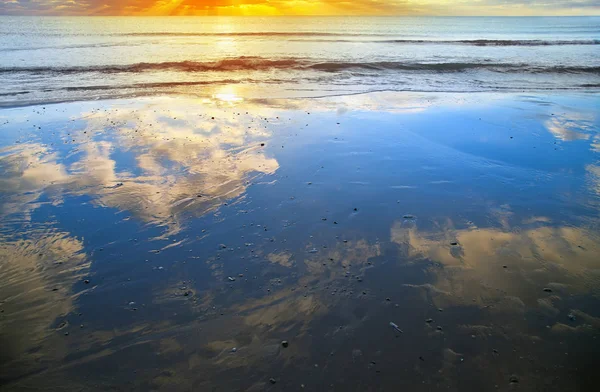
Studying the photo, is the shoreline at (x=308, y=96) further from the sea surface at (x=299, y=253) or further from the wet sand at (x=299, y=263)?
the wet sand at (x=299, y=263)

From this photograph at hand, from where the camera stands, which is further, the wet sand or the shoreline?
the shoreline

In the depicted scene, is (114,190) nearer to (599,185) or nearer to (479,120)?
(599,185)

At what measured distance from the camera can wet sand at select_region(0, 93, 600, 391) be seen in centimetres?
350

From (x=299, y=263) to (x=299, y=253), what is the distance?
23 centimetres

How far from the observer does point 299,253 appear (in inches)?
204

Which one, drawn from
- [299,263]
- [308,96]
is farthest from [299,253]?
[308,96]

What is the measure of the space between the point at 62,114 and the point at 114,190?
7491 millimetres

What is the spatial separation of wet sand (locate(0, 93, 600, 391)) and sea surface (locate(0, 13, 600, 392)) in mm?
24

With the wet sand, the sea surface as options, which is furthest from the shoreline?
the wet sand

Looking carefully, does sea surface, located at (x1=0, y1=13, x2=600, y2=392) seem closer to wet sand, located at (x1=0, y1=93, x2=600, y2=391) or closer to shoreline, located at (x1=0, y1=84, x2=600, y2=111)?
wet sand, located at (x1=0, y1=93, x2=600, y2=391)

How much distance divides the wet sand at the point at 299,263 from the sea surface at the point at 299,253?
0.08ft

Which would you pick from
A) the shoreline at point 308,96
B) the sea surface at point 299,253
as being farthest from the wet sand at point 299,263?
the shoreline at point 308,96

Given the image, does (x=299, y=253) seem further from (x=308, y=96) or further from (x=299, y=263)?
(x=308, y=96)

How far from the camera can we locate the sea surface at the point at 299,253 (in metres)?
3.52
